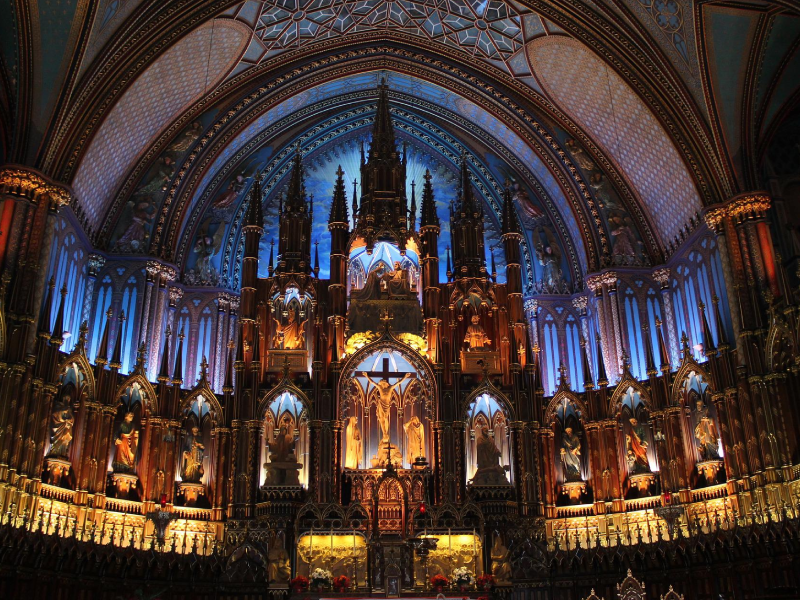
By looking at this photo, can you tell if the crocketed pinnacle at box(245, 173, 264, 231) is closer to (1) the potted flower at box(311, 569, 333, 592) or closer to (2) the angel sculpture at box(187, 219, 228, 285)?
(2) the angel sculpture at box(187, 219, 228, 285)

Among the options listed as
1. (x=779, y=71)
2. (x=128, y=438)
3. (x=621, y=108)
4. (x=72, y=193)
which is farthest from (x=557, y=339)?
(x=72, y=193)

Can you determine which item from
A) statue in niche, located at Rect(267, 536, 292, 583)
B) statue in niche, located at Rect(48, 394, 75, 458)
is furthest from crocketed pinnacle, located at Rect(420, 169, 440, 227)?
statue in niche, located at Rect(48, 394, 75, 458)

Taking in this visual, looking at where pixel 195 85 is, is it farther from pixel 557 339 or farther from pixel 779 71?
pixel 779 71

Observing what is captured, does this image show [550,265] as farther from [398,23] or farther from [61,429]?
[61,429]

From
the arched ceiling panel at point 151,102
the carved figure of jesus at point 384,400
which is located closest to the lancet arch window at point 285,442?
the carved figure of jesus at point 384,400

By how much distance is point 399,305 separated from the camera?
29.7 m

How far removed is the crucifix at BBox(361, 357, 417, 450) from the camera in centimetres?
2856

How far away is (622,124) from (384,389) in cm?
1289

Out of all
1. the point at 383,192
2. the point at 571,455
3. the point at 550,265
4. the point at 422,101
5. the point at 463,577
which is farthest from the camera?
the point at 422,101

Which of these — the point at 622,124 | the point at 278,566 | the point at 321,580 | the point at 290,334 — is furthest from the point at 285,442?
the point at 622,124

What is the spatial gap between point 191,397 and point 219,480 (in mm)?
2885

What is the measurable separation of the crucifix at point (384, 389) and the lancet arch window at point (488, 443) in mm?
2656

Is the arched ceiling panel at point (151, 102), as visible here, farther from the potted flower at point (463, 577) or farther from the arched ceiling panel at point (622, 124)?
the potted flower at point (463, 577)

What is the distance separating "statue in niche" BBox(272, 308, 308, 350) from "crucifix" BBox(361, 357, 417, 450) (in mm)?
2598
